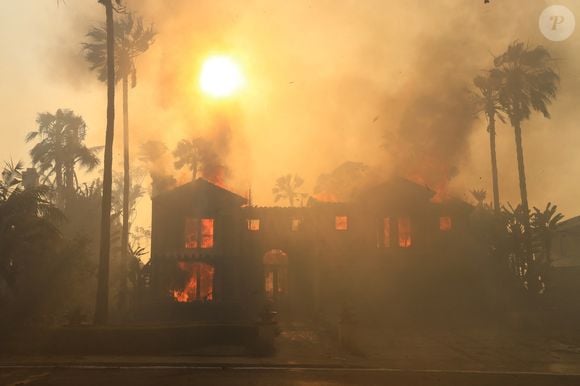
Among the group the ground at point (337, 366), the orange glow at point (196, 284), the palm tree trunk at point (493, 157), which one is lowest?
the ground at point (337, 366)

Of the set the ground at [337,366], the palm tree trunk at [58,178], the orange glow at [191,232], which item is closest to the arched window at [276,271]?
the orange glow at [191,232]

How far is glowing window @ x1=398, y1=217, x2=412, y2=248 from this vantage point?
34.0m

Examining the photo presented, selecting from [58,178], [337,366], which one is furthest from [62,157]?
[337,366]

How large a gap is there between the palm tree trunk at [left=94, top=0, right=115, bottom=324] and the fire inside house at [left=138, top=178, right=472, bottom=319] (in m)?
8.26

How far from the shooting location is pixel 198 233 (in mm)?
32656

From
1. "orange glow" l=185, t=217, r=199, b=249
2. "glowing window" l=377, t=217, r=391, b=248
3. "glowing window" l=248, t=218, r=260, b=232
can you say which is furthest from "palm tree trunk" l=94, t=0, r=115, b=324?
"glowing window" l=377, t=217, r=391, b=248

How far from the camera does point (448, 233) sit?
3416cm

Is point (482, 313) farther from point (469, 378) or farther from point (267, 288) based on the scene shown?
point (469, 378)

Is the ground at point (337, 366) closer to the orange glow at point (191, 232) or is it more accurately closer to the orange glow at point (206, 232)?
the orange glow at point (206, 232)

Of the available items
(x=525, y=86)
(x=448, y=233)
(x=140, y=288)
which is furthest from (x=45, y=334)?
(x=525, y=86)

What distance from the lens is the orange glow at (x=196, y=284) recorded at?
32125 mm

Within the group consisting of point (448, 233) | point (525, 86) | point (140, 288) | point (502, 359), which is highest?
point (525, 86)

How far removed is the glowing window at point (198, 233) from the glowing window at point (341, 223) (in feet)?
24.2

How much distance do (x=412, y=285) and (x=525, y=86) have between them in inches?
699
